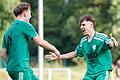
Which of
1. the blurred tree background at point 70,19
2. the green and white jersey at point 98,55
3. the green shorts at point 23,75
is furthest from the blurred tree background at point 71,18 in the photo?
the green shorts at point 23,75

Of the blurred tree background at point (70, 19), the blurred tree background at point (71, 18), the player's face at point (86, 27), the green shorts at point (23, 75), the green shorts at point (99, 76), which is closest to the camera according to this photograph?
the green shorts at point (23, 75)

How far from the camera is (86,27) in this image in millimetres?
12375

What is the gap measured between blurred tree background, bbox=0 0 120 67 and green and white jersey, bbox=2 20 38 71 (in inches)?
1709

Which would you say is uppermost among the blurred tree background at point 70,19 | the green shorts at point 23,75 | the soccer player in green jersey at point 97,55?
the blurred tree background at point 70,19

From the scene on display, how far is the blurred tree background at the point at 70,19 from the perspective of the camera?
190ft

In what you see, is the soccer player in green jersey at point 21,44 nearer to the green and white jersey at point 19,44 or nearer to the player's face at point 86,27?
the green and white jersey at point 19,44

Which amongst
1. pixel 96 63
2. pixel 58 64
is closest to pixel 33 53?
pixel 58 64

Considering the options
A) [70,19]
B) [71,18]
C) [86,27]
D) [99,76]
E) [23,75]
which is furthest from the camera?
[71,18]

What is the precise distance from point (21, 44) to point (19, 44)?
3cm

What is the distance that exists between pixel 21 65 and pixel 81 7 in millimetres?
53879

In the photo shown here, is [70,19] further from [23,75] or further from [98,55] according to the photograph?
[23,75]

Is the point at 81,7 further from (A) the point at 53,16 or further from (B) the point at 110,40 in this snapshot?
(B) the point at 110,40

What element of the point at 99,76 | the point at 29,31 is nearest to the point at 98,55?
the point at 99,76

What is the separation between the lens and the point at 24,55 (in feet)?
35.6
